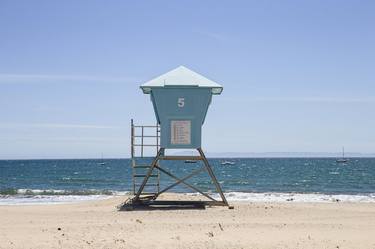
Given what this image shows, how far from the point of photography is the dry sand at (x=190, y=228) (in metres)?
10.3

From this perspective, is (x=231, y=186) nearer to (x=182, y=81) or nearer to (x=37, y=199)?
(x=37, y=199)

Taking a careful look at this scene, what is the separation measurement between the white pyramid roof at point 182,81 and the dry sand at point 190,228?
367 cm

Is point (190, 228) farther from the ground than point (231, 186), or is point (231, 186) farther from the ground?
point (190, 228)

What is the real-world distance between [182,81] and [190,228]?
5544 mm

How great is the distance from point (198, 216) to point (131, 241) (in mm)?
4247

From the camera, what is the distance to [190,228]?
1205 centimetres

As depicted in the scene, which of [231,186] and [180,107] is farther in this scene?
[231,186]

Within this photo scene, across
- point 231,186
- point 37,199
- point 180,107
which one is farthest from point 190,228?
point 231,186

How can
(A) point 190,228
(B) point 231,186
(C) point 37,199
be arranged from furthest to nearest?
(B) point 231,186 < (C) point 37,199 < (A) point 190,228

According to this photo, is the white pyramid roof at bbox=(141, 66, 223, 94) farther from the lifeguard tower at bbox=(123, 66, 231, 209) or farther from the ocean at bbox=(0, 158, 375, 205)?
the ocean at bbox=(0, 158, 375, 205)

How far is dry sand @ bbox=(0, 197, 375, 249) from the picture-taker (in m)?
10.3

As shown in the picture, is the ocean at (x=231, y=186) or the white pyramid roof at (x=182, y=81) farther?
the ocean at (x=231, y=186)

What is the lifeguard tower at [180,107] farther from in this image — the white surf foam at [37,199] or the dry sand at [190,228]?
the white surf foam at [37,199]

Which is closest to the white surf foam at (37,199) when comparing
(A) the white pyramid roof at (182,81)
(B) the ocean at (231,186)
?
(B) the ocean at (231,186)
